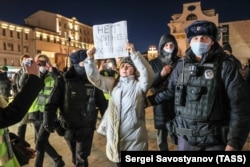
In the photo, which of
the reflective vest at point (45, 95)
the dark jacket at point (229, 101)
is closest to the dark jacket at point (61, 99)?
the reflective vest at point (45, 95)

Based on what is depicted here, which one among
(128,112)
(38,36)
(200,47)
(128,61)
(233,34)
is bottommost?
(128,112)

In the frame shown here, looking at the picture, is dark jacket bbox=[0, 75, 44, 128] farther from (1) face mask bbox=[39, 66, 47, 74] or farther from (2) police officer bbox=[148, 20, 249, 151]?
(1) face mask bbox=[39, 66, 47, 74]

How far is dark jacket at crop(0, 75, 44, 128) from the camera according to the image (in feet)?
7.43

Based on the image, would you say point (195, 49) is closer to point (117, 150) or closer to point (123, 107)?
point (123, 107)

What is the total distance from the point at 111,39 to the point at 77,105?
3.85 feet

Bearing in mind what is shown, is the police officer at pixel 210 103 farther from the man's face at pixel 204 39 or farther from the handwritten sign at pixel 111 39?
the handwritten sign at pixel 111 39

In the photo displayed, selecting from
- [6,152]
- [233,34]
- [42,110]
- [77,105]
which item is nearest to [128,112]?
[77,105]

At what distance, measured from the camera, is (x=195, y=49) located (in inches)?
129

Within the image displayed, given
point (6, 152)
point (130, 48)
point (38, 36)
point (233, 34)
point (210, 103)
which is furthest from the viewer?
point (38, 36)

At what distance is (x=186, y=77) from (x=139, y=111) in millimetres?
970

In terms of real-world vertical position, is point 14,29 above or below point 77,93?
above

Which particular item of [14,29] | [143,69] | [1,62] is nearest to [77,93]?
[143,69]

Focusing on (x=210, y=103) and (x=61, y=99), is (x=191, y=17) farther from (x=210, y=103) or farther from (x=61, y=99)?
(x=210, y=103)

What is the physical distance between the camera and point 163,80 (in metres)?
4.64
